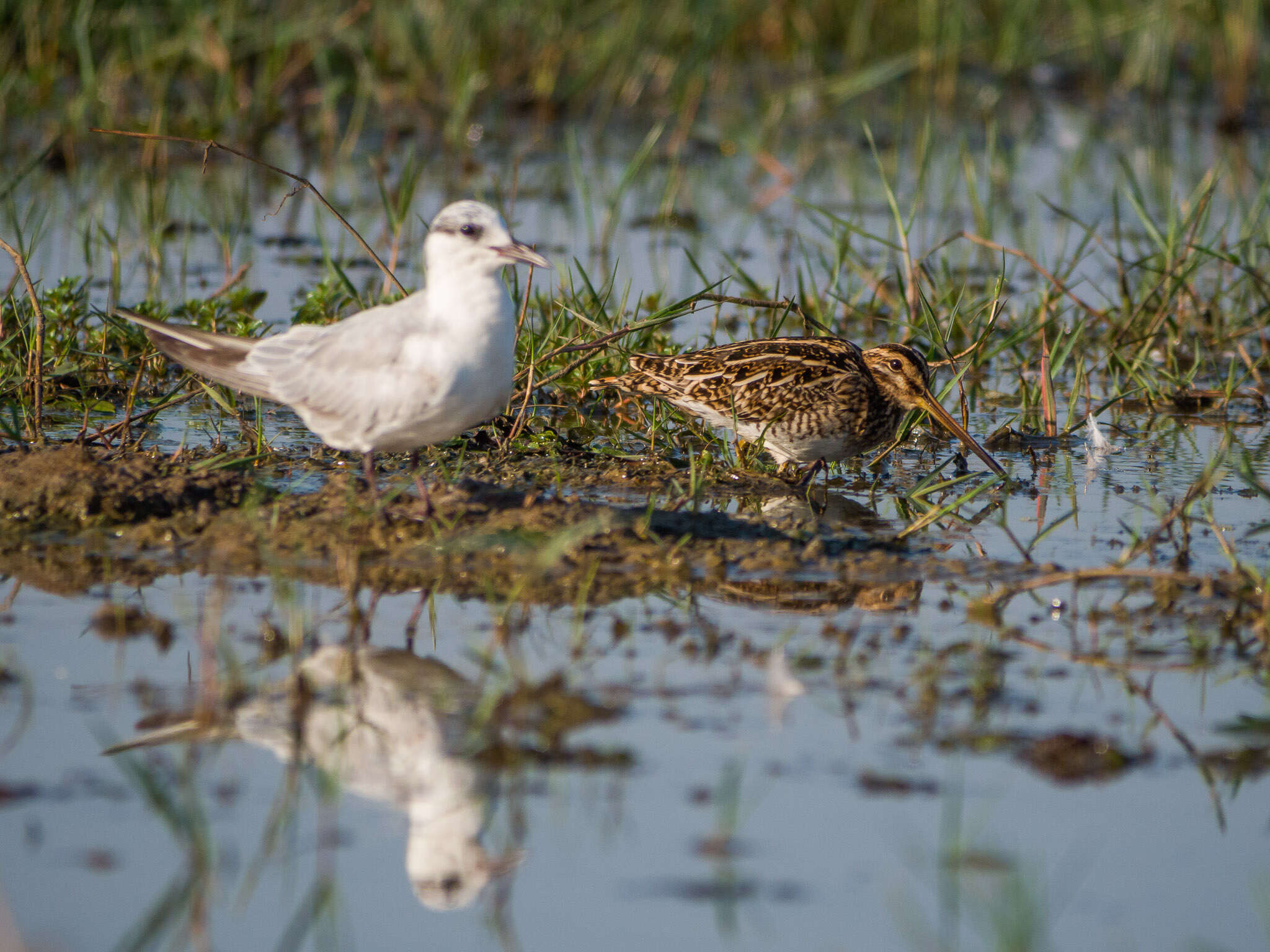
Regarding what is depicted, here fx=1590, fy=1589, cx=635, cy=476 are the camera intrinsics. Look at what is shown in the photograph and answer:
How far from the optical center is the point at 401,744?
14.7 ft

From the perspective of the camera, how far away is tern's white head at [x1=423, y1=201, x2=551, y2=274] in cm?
578

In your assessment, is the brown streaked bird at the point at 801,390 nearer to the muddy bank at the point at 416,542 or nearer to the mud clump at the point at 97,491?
the muddy bank at the point at 416,542

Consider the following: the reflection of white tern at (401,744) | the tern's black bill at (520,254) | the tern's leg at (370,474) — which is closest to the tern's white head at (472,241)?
the tern's black bill at (520,254)

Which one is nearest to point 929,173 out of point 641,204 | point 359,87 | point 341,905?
point 641,204

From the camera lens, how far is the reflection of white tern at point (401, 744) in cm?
394

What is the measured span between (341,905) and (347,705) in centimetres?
103

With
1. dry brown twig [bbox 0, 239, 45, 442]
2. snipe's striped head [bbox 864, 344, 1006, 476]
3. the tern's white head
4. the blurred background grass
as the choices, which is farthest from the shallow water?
the blurred background grass

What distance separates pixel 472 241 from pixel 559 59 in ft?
30.7

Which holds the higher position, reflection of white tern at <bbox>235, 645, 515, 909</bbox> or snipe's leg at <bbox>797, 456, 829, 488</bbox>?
snipe's leg at <bbox>797, 456, 829, 488</bbox>

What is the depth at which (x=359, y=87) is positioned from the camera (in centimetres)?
1383

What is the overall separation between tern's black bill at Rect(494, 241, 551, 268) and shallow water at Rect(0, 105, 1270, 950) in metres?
1.18

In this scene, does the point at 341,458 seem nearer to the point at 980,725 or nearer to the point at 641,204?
the point at 980,725

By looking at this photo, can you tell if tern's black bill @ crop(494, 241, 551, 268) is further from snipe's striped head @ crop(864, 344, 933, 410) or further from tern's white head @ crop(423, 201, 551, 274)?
snipe's striped head @ crop(864, 344, 933, 410)

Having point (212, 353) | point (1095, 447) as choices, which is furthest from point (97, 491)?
point (1095, 447)
